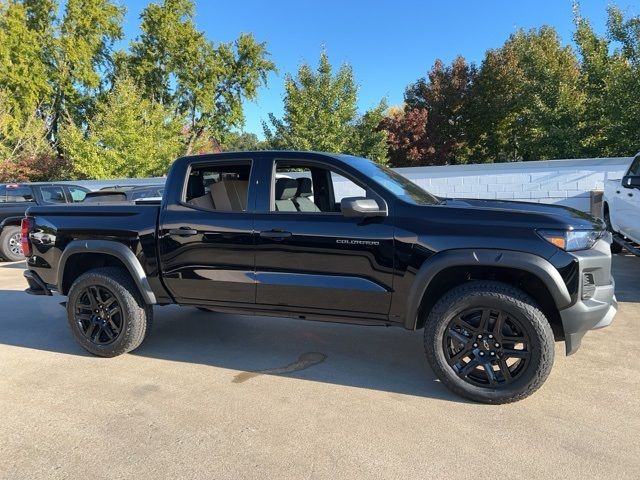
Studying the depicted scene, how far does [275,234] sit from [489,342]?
1.79 meters

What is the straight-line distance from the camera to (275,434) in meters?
3.14

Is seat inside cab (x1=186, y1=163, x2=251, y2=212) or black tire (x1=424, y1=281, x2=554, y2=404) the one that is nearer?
black tire (x1=424, y1=281, x2=554, y2=404)

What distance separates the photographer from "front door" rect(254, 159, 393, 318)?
145 inches

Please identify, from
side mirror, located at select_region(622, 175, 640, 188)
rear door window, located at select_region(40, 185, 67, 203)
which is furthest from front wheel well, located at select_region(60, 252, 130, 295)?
rear door window, located at select_region(40, 185, 67, 203)

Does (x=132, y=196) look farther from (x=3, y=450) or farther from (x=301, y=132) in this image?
(x=301, y=132)

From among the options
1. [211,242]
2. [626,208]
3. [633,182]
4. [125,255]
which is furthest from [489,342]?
[626,208]

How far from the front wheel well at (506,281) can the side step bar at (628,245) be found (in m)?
3.60

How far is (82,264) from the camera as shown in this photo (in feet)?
16.1

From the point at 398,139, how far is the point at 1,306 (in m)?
19.9

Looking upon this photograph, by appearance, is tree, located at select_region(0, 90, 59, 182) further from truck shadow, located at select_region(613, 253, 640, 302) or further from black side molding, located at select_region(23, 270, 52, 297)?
truck shadow, located at select_region(613, 253, 640, 302)

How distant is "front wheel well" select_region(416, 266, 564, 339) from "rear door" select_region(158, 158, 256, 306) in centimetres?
148

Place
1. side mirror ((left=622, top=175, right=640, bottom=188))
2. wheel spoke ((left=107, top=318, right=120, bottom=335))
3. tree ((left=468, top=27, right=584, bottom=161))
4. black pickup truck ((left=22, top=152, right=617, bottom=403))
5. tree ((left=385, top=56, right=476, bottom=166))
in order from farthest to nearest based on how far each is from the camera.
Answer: tree ((left=385, top=56, right=476, bottom=166)) → tree ((left=468, top=27, right=584, bottom=161)) → side mirror ((left=622, top=175, right=640, bottom=188)) → wheel spoke ((left=107, top=318, right=120, bottom=335)) → black pickup truck ((left=22, top=152, right=617, bottom=403))

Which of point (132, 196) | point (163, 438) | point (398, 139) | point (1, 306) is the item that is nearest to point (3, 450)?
point (163, 438)

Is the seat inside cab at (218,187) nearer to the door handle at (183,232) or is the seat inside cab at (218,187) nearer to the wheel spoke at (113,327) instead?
the door handle at (183,232)
